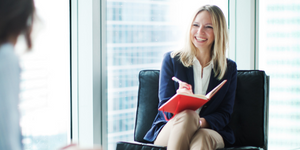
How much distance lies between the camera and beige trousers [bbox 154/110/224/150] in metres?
1.36

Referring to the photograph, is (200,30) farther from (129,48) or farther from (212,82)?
(129,48)

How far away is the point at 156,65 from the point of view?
7.51 feet

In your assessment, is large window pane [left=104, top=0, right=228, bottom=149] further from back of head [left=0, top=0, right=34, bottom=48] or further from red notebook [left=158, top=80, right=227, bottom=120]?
back of head [left=0, top=0, right=34, bottom=48]

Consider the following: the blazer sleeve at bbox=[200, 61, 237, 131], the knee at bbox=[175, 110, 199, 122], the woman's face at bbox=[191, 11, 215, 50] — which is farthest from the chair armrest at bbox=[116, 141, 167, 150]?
the woman's face at bbox=[191, 11, 215, 50]

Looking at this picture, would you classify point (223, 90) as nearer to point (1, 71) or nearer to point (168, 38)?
point (168, 38)

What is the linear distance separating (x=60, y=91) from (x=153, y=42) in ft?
2.65

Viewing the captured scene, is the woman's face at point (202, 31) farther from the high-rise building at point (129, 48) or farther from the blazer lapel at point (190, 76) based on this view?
the high-rise building at point (129, 48)

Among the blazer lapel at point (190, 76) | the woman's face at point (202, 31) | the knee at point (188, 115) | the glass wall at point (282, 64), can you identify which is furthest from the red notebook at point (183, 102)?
the glass wall at point (282, 64)

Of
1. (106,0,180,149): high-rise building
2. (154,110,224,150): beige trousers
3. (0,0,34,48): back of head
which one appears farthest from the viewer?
(106,0,180,149): high-rise building

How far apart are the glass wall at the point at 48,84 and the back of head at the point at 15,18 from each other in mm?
1110

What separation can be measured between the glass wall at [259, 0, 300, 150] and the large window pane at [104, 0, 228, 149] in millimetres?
789

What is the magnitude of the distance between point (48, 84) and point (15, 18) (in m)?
1.29

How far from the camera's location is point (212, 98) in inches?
68.9

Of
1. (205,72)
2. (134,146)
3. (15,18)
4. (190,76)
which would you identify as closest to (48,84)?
(134,146)
